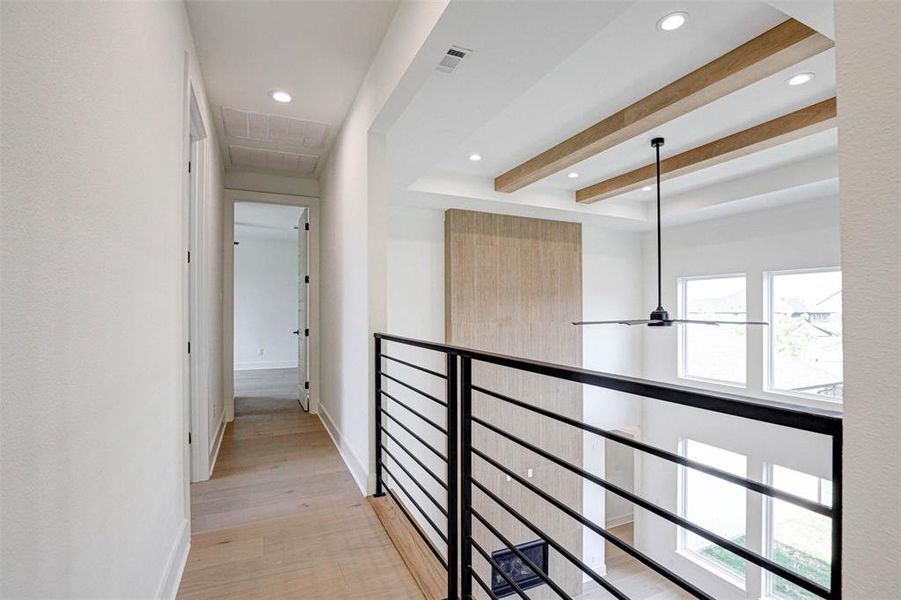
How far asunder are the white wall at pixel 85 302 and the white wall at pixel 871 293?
47.2 inches

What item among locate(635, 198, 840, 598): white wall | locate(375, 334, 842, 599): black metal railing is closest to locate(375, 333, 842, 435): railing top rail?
locate(375, 334, 842, 599): black metal railing

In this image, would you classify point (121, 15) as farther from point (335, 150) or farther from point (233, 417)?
point (233, 417)

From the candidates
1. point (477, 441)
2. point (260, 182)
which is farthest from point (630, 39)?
point (477, 441)

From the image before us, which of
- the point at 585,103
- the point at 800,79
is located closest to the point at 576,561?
the point at 585,103

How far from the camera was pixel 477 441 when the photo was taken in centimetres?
497

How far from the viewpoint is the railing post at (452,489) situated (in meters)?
1.66

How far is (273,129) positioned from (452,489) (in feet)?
10.3

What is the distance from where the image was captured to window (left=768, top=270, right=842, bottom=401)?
4.50 m

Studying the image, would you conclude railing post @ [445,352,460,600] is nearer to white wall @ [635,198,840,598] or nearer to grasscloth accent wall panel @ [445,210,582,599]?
grasscloth accent wall panel @ [445,210,582,599]

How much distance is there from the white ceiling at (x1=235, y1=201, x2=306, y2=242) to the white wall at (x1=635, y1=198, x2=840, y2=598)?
5.13m

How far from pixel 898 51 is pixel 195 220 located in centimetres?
298

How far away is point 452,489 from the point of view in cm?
167

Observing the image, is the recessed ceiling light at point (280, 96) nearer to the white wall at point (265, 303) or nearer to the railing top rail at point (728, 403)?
the railing top rail at point (728, 403)

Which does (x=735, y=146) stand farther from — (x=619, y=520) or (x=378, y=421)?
(x=619, y=520)
